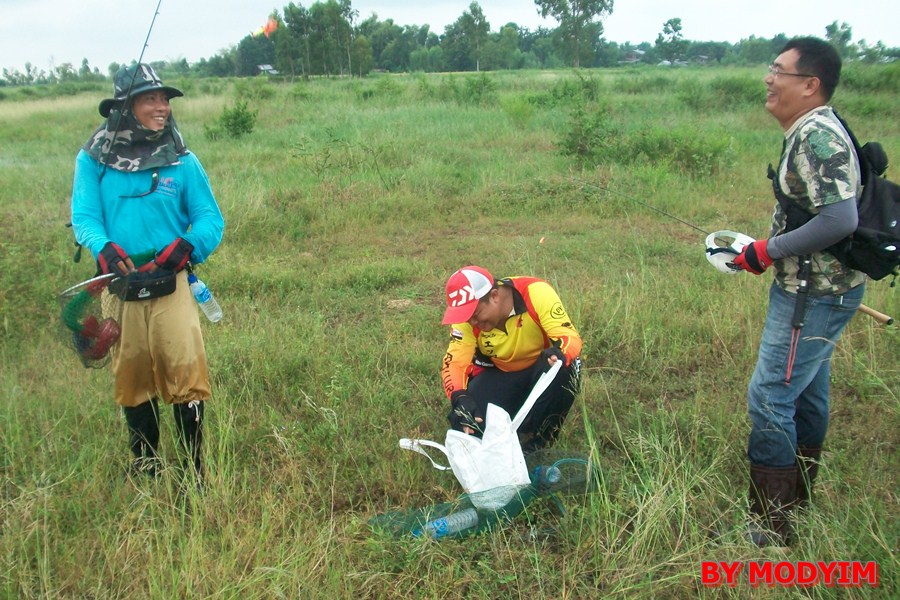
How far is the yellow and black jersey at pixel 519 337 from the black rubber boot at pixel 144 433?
1.27 metres

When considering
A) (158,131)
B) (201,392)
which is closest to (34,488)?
(201,392)

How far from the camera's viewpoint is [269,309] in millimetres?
5094

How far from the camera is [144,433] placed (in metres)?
3.04

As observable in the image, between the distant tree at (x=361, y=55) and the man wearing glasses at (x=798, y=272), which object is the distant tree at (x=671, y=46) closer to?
the distant tree at (x=361, y=55)

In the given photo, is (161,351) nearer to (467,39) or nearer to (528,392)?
(528,392)

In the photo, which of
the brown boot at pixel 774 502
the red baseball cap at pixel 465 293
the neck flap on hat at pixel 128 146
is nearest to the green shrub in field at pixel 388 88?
the neck flap on hat at pixel 128 146

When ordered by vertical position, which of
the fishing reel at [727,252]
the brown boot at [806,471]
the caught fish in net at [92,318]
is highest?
the fishing reel at [727,252]

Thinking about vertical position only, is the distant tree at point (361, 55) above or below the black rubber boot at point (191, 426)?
above

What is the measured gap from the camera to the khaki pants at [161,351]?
2850mm

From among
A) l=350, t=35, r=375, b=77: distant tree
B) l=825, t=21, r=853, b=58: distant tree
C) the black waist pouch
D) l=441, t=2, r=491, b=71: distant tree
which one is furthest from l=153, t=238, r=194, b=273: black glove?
l=441, t=2, r=491, b=71: distant tree

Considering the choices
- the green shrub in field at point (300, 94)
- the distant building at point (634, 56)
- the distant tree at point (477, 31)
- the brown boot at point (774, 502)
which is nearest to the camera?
the brown boot at point (774, 502)

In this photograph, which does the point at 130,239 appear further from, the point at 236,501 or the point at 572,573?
the point at 572,573

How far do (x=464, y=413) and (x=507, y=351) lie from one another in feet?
1.59

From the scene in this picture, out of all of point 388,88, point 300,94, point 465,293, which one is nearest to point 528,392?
point 465,293
